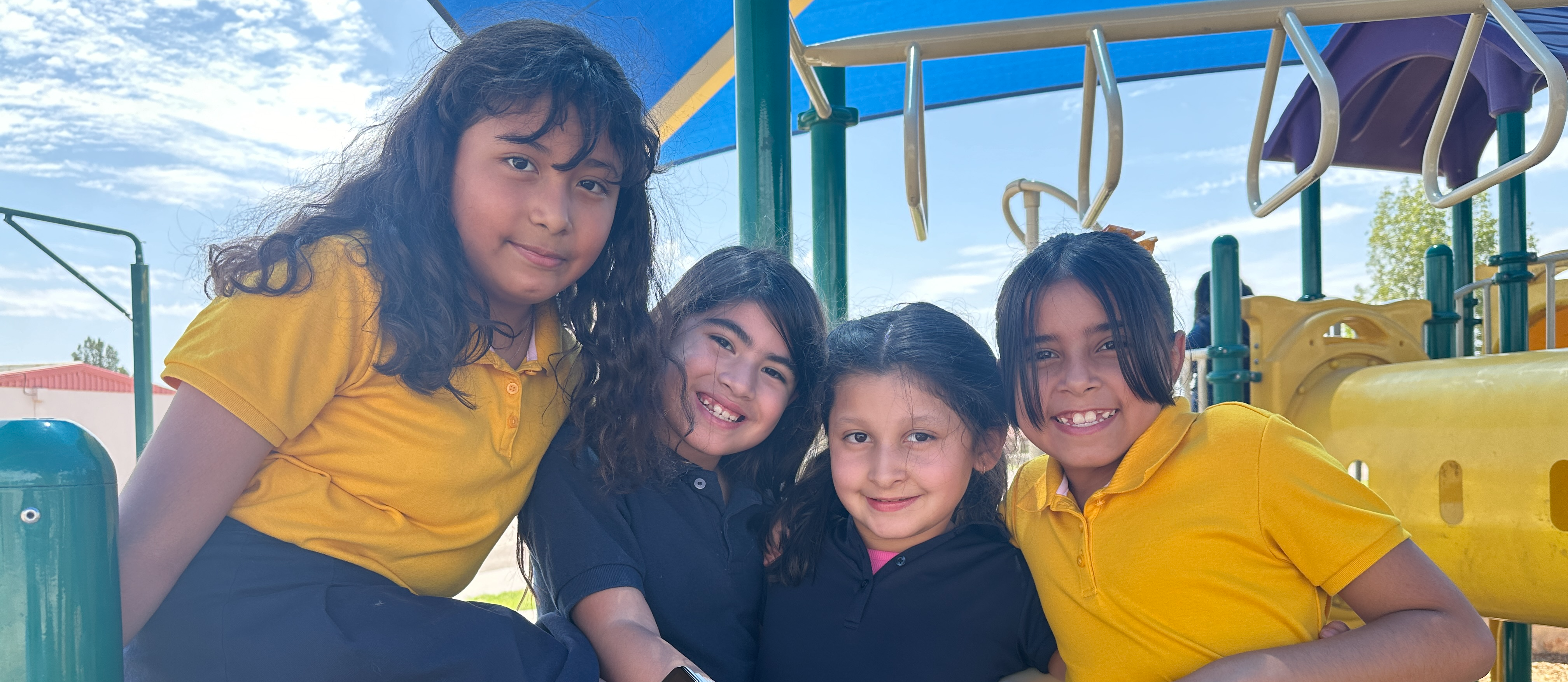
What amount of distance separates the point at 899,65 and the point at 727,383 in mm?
3238

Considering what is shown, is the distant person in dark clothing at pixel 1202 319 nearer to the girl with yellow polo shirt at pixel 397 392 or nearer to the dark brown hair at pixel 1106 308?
the dark brown hair at pixel 1106 308

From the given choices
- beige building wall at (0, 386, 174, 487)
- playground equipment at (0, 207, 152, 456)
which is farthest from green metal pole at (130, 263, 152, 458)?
beige building wall at (0, 386, 174, 487)

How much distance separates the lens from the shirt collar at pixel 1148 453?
1.31 meters

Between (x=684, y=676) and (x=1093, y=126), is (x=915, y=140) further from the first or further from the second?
(x=684, y=676)

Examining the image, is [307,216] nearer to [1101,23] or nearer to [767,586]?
[767,586]

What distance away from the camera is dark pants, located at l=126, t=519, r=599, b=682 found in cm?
109

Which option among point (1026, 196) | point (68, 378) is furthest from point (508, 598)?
point (68, 378)

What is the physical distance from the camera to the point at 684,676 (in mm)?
1178

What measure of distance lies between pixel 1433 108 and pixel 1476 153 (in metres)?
0.25

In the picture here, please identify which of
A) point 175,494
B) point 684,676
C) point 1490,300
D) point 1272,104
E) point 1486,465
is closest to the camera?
point 175,494

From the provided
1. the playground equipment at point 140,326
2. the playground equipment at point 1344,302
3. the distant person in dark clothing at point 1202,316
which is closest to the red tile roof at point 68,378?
the playground equipment at point 140,326

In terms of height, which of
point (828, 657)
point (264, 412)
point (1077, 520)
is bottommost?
point (828, 657)

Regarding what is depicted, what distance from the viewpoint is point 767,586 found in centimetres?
151

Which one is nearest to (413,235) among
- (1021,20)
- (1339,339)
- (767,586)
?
(767,586)
